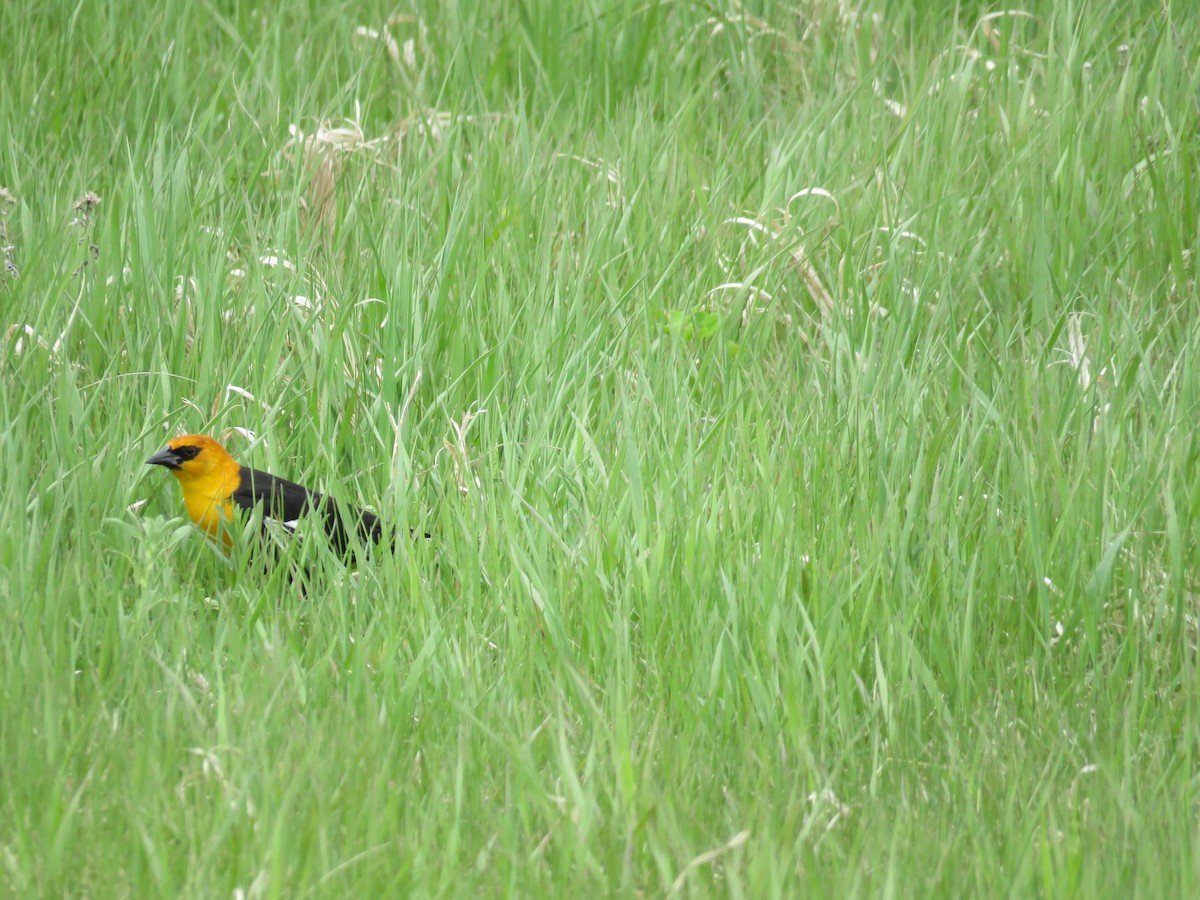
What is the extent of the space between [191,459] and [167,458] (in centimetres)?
6

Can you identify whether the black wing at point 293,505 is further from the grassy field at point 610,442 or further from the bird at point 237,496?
the grassy field at point 610,442

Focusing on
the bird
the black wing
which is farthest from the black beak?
the black wing

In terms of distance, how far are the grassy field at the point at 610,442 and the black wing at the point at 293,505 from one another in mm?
112

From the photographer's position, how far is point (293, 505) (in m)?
3.62

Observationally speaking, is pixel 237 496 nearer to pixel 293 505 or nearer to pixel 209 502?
pixel 209 502

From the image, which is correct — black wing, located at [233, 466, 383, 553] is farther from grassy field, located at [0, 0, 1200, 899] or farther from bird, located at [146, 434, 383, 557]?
grassy field, located at [0, 0, 1200, 899]

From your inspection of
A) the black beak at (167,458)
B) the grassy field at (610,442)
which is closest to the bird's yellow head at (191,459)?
the black beak at (167,458)

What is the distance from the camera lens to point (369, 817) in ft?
7.45

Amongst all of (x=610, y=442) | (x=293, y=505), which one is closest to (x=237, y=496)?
(x=293, y=505)

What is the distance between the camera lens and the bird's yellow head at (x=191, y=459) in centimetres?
360

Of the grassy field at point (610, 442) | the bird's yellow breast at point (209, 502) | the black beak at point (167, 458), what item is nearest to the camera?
the grassy field at point (610, 442)

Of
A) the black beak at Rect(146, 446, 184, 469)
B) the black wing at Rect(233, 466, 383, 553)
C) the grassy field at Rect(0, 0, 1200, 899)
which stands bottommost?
the black wing at Rect(233, 466, 383, 553)

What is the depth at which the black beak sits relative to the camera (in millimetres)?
3598

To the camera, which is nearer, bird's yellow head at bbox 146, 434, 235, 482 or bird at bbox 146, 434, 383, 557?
bird at bbox 146, 434, 383, 557
